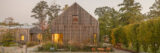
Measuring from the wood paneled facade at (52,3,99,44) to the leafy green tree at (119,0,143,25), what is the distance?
945cm

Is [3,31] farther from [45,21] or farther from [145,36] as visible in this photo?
[45,21]

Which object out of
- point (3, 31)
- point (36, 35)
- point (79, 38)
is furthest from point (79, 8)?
point (36, 35)

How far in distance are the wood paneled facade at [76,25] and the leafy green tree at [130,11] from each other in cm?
945

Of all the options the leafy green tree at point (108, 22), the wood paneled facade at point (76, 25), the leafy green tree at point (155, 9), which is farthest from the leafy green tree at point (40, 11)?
the leafy green tree at point (155, 9)

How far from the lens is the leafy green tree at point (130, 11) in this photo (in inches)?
1174

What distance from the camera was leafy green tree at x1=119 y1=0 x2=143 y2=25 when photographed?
29828 millimetres

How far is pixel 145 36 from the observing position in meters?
13.2

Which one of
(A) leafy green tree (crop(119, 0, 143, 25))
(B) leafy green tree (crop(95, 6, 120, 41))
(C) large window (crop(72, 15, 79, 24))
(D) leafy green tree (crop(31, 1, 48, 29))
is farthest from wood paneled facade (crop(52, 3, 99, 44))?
(D) leafy green tree (crop(31, 1, 48, 29))

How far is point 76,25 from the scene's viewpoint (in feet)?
75.3

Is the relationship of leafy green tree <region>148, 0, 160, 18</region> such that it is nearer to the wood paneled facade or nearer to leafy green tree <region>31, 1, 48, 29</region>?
the wood paneled facade

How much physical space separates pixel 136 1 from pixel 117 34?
39.0 feet

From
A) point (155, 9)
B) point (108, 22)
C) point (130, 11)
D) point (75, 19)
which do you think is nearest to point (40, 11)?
point (108, 22)

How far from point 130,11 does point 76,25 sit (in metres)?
12.3

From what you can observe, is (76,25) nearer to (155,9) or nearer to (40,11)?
(40,11)
